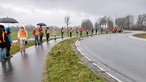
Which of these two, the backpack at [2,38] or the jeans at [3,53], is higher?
the backpack at [2,38]

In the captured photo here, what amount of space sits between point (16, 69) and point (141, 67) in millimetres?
4943

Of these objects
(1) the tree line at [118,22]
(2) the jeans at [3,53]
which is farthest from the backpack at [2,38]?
(1) the tree line at [118,22]

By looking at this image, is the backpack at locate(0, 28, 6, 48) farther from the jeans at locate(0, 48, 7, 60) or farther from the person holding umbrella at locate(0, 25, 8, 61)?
the jeans at locate(0, 48, 7, 60)

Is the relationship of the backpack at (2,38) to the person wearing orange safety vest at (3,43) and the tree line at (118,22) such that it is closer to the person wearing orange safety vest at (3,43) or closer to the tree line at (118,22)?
the person wearing orange safety vest at (3,43)

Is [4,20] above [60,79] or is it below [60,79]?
above

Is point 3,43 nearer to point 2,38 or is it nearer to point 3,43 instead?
point 3,43

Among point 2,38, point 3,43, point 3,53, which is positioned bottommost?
point 3,53

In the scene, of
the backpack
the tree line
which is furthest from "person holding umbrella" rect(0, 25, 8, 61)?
the tree line

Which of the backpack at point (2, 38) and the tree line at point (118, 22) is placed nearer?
the backpack at point (2, 38)

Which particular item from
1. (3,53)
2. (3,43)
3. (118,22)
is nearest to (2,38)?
(3,43)

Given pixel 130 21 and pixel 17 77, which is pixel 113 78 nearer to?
pixel 17 77

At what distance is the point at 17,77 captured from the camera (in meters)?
7.95

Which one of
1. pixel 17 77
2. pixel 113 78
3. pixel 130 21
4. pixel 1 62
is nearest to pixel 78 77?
pixel 113 78

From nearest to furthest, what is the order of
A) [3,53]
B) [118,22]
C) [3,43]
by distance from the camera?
[3,53]
[3,43]
[118,22]
